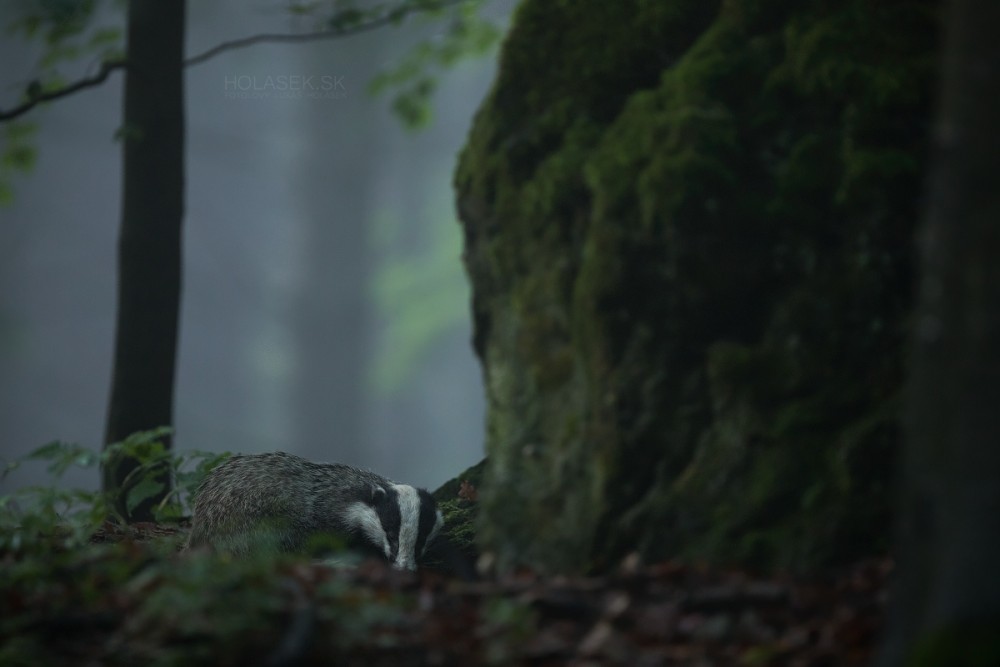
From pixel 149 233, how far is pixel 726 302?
5.03m

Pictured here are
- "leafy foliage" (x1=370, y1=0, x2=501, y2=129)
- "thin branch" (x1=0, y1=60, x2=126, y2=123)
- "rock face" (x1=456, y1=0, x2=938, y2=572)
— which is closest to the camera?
"rock face" (x1=456, y1=0, x2=938, y2=572)

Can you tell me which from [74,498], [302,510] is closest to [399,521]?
[302,510]

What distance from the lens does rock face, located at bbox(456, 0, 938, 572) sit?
3.71 meters

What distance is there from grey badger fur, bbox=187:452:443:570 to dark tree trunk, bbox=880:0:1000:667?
15.4 ft

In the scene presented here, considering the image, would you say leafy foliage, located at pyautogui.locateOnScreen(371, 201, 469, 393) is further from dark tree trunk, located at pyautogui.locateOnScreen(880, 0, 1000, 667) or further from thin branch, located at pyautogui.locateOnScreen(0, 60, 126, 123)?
dark tree trunk, located at pyautogui.locateOnScreen(880, 0, 1000, 667)

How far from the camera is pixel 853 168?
12.7ft

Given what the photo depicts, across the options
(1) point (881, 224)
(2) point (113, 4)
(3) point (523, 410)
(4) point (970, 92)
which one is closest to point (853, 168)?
(1) point (881, 224)

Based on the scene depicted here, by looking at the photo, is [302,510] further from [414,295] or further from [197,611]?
[414,295]

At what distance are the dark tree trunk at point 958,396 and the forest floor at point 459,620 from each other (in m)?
0.46

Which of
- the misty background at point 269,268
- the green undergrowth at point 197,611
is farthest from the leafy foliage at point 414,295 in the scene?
the green undergrowth at point 197,611

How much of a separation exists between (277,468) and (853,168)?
485 cm

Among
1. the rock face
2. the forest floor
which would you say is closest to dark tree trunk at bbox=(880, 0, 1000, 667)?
the forest floor

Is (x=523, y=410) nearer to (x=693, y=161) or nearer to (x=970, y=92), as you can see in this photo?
(x=693, y=161)

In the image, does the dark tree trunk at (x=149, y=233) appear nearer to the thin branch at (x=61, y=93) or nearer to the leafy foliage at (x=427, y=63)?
the thin branch at (x=61, y=93)
